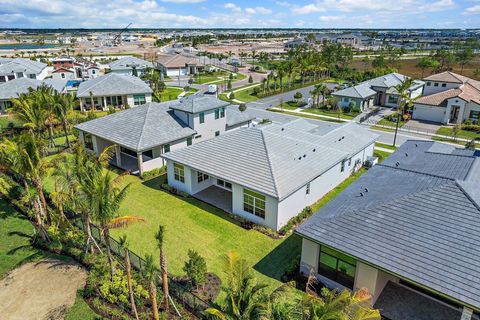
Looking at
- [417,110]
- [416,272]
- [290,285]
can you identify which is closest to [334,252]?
[416,272]

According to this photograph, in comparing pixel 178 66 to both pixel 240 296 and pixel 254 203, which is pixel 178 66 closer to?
pixel 254 203

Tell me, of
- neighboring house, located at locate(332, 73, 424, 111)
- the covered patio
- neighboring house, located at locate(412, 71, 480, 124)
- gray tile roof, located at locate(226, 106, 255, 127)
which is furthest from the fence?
neighboring house, located at locate(412, 71, 480, 124)

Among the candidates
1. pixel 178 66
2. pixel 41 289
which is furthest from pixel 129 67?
pixel 41 289

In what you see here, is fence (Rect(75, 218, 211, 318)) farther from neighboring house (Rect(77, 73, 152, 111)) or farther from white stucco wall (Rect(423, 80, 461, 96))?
white stucco wall (Rect(423, 80, 461, 96))

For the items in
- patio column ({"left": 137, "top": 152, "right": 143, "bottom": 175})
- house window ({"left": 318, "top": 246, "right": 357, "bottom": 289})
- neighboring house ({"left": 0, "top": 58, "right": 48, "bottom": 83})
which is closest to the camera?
house window ({"left": 318, "top": 246, "right": 357, "bottom": 289})

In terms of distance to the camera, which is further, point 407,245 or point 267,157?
point 267,157

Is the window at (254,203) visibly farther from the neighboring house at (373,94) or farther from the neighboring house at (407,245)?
the neighboring house at (373,94)
